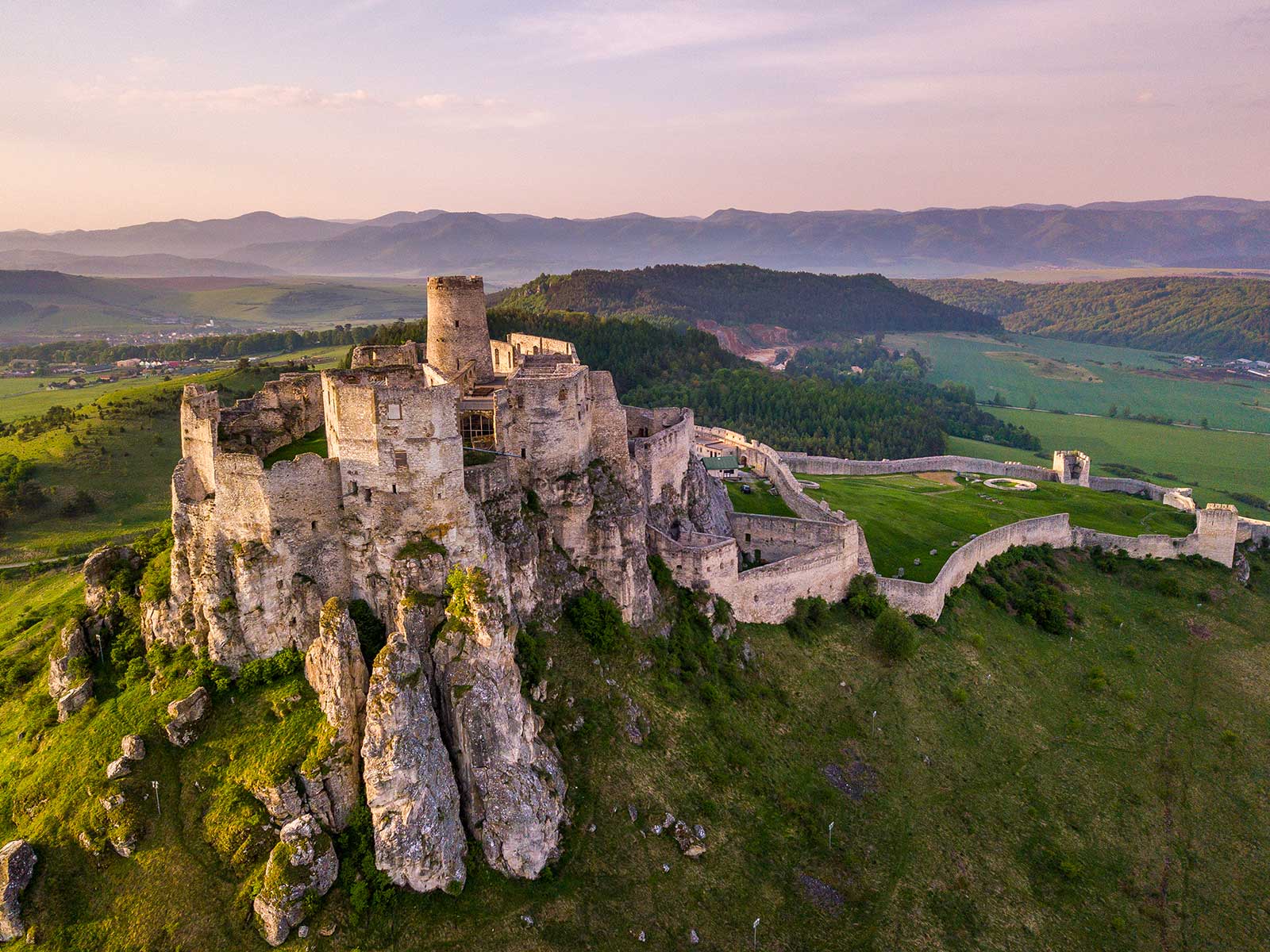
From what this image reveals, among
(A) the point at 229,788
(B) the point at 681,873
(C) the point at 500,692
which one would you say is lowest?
(B) the point at 681,873

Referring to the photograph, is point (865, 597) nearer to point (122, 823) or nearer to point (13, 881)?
point (122, 823)

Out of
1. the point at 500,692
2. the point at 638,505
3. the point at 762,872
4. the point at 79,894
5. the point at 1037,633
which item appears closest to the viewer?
the point at 79,894

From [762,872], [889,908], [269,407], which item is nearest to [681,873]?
[762,872]

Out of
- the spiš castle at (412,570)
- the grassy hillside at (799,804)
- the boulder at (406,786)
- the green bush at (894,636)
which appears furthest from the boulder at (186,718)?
the green bush at (894,636)

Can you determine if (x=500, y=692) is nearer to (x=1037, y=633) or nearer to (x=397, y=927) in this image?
(x=397, y=927)

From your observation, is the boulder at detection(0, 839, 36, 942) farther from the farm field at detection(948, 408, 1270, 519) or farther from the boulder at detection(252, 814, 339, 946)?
the farm field at detection(948, 408, 1270, 519)

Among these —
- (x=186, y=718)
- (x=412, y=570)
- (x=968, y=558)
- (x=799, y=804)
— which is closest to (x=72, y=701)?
(x=186, y=718)
